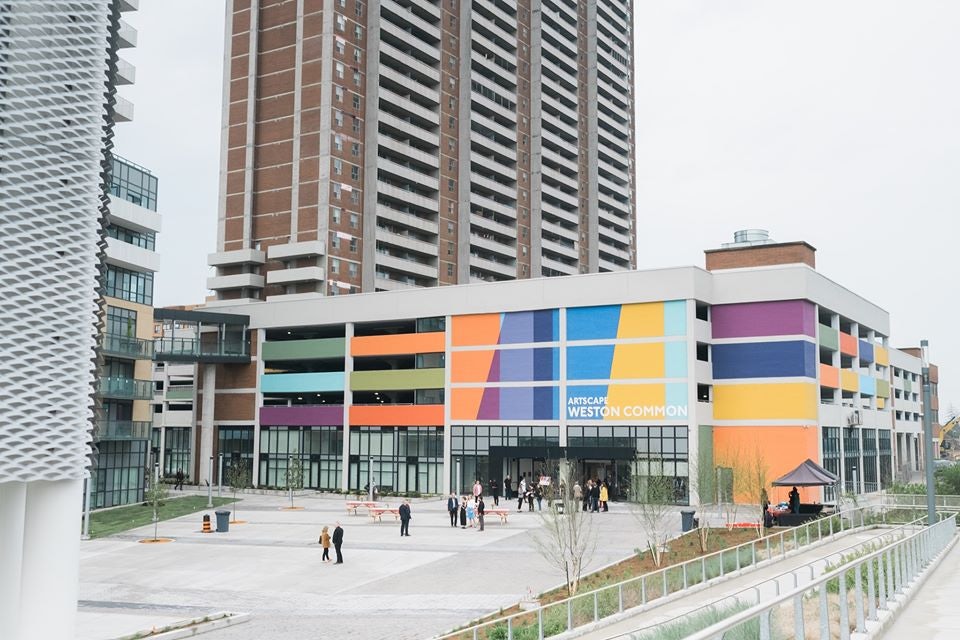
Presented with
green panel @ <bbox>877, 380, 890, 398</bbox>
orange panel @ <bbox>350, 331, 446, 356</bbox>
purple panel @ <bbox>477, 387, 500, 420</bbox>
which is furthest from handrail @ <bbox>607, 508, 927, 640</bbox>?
green panel @ <bbox>877, 380, 890, 398</bbox>

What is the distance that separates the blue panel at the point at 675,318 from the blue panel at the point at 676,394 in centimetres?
289

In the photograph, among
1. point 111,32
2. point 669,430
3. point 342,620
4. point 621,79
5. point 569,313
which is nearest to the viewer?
point 111,32

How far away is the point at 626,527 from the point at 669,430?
1251cm

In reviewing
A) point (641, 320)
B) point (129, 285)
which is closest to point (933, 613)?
point (641, 320)

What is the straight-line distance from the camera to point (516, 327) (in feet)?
195

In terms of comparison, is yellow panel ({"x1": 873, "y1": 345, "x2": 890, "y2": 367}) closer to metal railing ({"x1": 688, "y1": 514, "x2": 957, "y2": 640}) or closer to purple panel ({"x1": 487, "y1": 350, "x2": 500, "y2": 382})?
purple panel ({"x1": 487, "y1": 350, "x2": 500, "y2": 382})

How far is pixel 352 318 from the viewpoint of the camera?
66562 millimetres

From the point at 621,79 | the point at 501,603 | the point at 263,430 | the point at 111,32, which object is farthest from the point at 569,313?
the point at 621,79

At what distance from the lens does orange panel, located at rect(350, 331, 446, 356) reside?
6253 centimetres

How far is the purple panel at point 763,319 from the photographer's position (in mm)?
53844

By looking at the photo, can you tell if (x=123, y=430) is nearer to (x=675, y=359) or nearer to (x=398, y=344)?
(x=398, y=344)

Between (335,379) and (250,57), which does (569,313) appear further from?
(250,57)

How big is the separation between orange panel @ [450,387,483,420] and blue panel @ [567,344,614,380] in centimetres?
670

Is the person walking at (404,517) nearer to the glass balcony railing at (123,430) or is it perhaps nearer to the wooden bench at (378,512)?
the wooden bench at (378,512)
